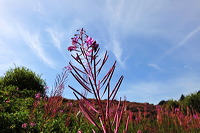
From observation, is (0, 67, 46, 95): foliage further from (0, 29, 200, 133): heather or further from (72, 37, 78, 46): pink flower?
(72, 37, 78, 46): pink flower

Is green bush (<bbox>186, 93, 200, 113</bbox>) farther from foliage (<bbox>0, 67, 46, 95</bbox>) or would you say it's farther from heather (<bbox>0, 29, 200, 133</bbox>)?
foliage (<bbox>0, 67, 46, 95</bbox>)

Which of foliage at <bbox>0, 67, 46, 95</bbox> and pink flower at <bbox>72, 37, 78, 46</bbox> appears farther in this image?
foliage at <bbox>0, 67, 46, 95</bbox>

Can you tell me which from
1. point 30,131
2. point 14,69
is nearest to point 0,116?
point 30,131

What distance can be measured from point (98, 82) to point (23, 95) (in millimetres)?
10490

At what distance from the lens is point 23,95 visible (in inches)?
415

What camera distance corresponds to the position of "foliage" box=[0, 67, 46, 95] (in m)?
12.7

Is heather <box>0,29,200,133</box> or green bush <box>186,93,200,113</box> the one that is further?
green bush <box>186,93,200,113</box>

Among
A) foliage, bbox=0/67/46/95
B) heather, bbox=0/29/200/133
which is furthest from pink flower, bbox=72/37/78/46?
foliage, bbox=0/67/46/95

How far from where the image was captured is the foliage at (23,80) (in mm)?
12672

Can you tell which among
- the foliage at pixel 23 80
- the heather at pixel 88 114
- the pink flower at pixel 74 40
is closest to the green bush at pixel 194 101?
the heather at pixel 88 114

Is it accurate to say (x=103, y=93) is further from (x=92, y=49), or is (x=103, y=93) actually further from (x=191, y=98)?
(x=191, y=98)

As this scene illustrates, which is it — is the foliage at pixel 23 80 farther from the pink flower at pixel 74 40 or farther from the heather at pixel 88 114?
the pink flower at pixel 74 40

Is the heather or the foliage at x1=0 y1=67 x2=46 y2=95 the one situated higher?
the foliage at x1=0 y1=67 x2=46 y2=95

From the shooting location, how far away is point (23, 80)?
41.7 feet
